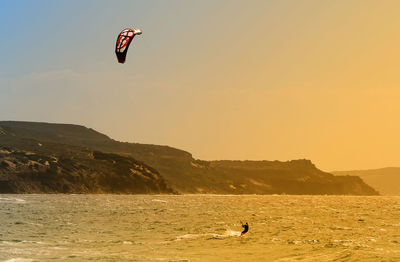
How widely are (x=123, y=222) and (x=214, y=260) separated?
38.6m

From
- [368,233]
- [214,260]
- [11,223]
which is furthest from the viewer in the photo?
[11,223]

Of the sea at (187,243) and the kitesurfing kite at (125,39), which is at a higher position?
the kitesurfing kite at (125,39)

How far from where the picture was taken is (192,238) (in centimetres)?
5609

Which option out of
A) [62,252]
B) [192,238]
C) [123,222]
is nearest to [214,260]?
[62,252]

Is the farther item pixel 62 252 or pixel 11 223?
pixel 11 223

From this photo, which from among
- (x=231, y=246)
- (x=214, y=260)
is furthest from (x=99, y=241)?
(x=214, y=260)

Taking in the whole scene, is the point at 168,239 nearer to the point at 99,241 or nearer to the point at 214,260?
the point at 99,241

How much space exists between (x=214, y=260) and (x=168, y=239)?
48.3ft

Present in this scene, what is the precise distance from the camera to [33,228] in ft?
219

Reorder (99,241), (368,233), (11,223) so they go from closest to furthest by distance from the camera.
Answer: (99,241), (368,233), (11,223)

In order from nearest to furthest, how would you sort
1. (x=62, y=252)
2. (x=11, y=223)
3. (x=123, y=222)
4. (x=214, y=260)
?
1. (x=214, y=260)
2. (x=62, y=252)
3. (x=11, y=223)
4. (x=123, y=222)

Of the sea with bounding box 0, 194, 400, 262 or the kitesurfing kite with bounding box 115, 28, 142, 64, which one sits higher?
the kitesurfing kite with bounding box 115, 28, 142, 64

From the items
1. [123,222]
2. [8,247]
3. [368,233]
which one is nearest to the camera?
[8,247]

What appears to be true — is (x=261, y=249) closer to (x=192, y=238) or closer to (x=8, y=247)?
(x=192, y=238)
